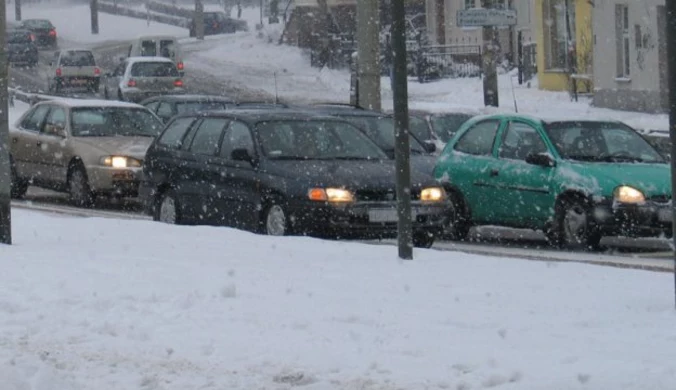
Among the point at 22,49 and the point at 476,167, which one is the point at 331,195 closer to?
the point at 476,167

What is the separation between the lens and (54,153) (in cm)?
2312

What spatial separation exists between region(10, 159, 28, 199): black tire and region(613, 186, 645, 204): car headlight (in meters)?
10.1

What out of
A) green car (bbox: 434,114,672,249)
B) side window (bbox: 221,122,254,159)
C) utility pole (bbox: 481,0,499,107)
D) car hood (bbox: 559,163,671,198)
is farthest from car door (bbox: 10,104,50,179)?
utility pole (bbox: 481,0,499,107)

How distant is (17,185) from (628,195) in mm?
10446

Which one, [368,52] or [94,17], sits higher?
[94,17]

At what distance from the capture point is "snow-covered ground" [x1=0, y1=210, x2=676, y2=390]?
816 cm

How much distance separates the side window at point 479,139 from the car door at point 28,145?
725cm

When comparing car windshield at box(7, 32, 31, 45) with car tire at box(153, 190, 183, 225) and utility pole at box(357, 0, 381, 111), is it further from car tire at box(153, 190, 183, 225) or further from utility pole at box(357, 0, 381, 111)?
car tire at box(153, 190, 183, 225)

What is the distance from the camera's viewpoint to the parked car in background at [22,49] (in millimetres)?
66125

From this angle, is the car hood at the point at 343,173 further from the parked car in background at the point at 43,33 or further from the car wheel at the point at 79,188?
the parked car in background at the point at 43,33

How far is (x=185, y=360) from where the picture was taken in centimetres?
871

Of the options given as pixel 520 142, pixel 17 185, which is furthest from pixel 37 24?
pixel 520 142

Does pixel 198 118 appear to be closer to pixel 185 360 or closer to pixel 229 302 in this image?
pixel 229 302

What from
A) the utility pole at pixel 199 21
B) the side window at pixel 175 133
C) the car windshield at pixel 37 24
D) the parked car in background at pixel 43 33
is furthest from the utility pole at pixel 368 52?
the utility pole at pixel 199 21
